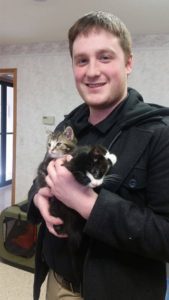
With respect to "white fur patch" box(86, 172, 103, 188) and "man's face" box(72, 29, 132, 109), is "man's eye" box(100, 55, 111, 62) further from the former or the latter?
"white fur patch" box(86, 172, 103, 188)

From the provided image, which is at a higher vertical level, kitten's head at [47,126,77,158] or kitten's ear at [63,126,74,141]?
kitten's ear at [63,126,74,141]

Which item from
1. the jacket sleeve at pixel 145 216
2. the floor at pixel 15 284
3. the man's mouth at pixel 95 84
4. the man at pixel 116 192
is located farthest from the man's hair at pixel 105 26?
the floor at pixel 15 284

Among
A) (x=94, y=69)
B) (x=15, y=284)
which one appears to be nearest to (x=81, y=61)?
(x=94, y=69)

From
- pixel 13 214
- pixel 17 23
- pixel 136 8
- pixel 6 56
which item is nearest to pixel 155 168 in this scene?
pixel 136 8

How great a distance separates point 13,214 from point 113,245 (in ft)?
6.92

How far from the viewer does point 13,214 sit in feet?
8.55

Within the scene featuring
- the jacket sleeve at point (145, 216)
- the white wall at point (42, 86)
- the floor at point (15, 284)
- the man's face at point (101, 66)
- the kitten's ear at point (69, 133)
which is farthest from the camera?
the white wall at point (42, 86)

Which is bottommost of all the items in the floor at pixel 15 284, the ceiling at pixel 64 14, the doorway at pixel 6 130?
the floor at pixel 15 284

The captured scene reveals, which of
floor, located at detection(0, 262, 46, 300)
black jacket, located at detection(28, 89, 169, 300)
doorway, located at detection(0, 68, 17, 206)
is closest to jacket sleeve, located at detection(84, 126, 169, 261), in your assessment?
black jacket, located at detection(28, 89, 169, 300)

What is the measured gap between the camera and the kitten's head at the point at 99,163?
73 cm

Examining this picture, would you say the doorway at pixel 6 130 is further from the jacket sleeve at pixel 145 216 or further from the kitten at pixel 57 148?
the jacket sleeve at pixel 145 216

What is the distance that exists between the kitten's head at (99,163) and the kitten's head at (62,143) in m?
0.27

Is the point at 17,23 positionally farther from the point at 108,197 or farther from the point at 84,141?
the point at 108,197

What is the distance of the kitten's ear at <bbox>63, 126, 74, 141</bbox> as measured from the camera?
1.01m
